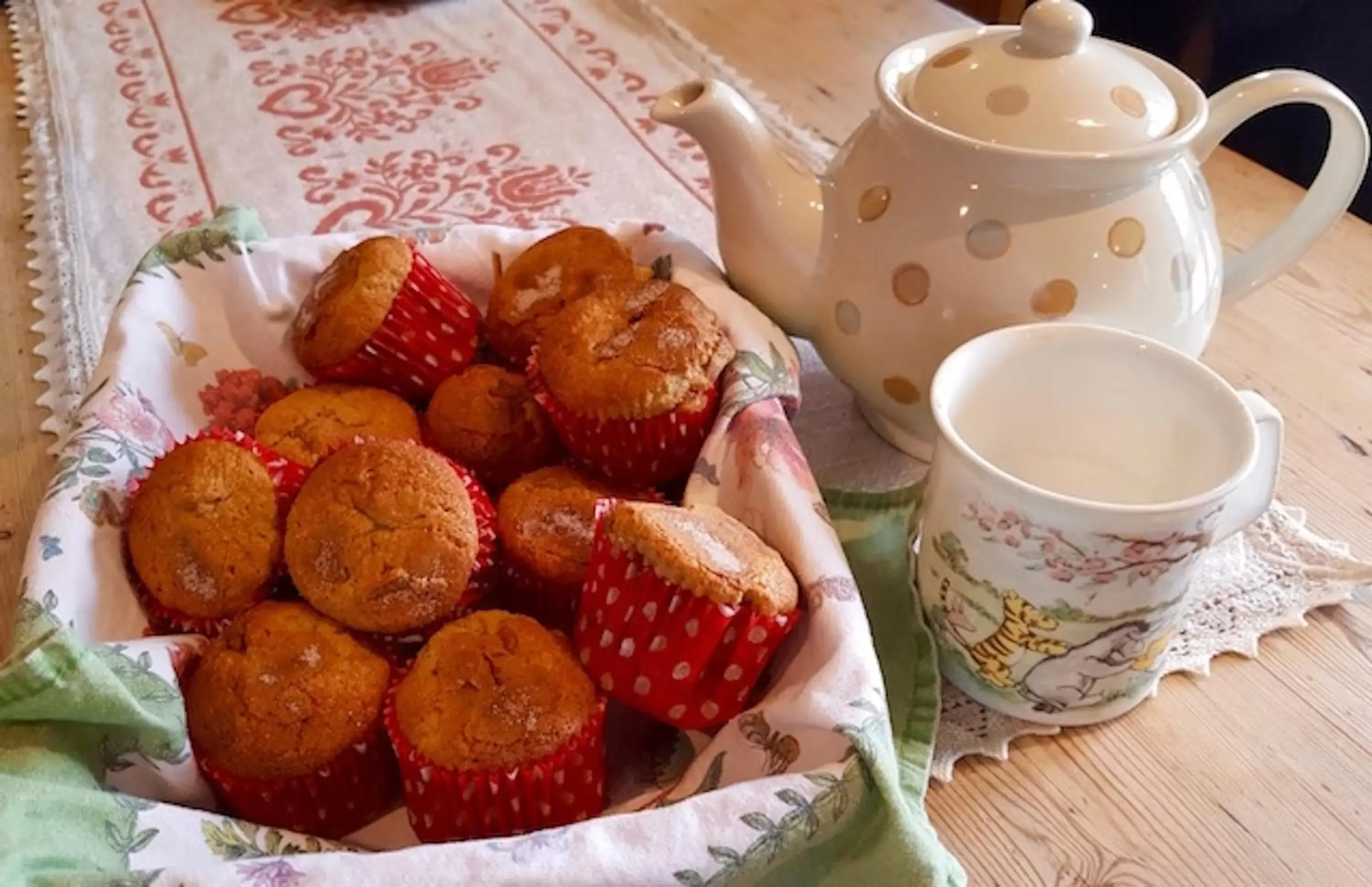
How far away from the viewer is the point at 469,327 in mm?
718

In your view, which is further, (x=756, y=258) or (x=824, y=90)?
(x=824, y=90)

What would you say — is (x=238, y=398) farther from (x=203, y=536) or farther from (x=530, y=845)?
(x=530, y=845)

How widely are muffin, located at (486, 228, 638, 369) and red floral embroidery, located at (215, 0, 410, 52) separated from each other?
658 millimetres

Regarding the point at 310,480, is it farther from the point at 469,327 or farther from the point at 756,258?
the point at 756,258

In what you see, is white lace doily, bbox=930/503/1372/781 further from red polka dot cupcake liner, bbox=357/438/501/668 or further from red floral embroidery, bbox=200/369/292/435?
red floral embroidery, bbox=200/369/292/435

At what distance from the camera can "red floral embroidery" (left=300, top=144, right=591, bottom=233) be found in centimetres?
99

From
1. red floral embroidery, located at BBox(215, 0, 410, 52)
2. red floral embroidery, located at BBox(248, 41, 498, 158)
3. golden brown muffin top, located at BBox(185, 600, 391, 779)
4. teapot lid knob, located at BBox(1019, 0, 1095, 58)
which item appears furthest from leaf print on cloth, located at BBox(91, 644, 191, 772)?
red floral embroidery, located at BBox(215, 0, 410, 52)

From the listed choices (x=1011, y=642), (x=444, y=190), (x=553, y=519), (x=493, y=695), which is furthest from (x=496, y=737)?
(x=444, y=190)

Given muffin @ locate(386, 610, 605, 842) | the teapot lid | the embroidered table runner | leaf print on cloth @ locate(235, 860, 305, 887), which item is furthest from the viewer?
the embroidered table runner

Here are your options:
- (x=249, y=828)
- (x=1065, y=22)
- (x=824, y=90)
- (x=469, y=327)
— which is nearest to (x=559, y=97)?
(x=824, y=90)

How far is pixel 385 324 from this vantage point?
2.19 feet

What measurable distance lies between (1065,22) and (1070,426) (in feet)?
0.69

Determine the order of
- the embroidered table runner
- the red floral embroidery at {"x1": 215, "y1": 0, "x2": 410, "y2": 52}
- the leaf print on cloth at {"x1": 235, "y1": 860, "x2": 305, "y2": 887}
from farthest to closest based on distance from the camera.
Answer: the red floral embroidery at {"x1": 215, "y1": 0, "x2": 410, "y2": 52} → the embroidered table runner → the leaf print on cloth at {"x1": 235, "y1": 860, "x2": 305, "y2": 887}

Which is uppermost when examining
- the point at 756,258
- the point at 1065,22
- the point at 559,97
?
the point at 1065,22
